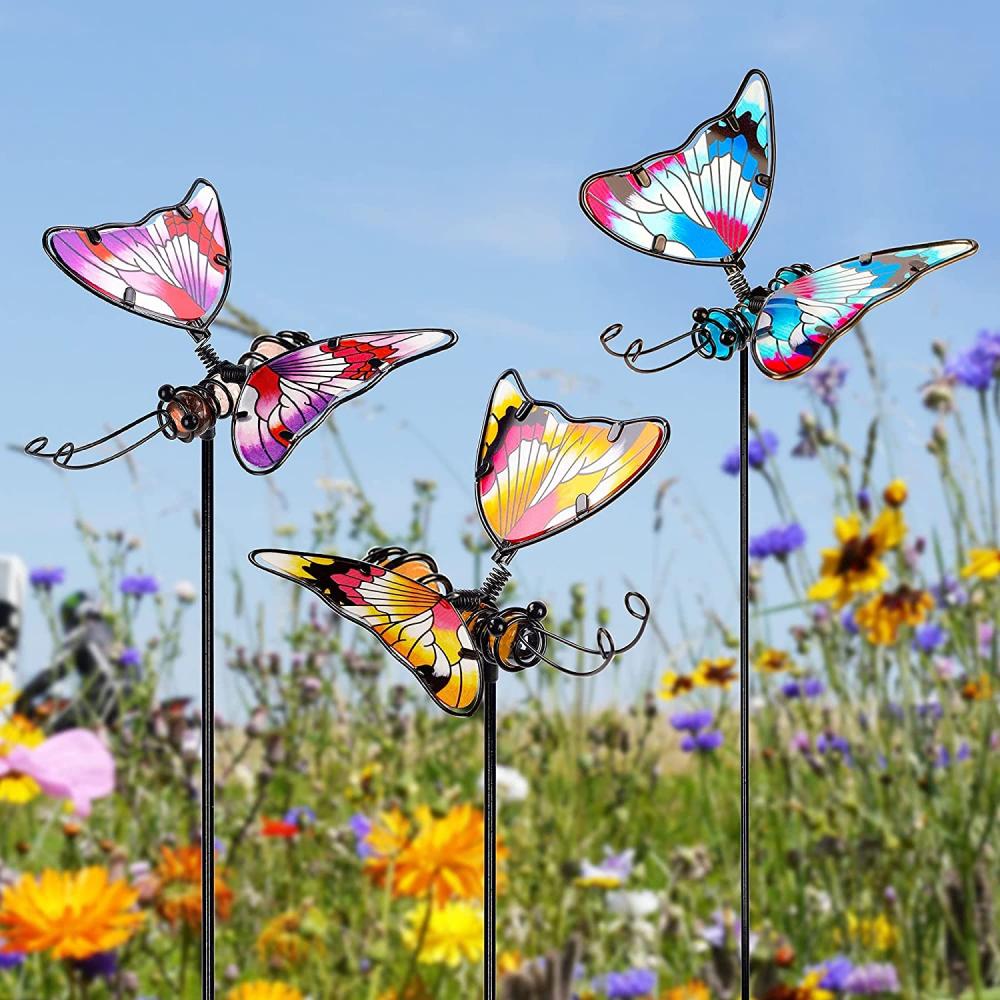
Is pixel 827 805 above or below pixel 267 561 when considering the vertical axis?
below

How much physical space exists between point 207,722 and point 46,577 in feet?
3.53

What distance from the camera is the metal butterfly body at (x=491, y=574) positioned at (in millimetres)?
486

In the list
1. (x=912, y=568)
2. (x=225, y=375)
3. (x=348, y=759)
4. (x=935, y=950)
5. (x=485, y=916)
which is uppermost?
(x=225, y=375)

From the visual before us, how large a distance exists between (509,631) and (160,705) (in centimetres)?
93

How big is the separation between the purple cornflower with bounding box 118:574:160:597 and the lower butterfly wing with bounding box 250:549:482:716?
1.01 metres

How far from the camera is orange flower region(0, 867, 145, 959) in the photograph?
84 cm

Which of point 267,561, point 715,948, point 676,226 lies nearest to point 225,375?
point 267,561

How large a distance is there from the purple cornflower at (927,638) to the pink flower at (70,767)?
770 mm

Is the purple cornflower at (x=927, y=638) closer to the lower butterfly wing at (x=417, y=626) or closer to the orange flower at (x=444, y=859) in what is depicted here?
the orange flower at (x=444, y=859)

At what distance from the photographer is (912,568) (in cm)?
127

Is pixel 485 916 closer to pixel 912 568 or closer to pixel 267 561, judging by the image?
pixel 267 561

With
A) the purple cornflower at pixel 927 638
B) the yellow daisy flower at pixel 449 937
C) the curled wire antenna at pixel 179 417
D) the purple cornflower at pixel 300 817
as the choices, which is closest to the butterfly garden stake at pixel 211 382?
the curled wire antenna at pixel 179 417

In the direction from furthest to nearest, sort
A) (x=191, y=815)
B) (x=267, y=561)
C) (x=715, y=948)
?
(x=191, y=815), (x=715, y=948), (x=267, y=561)

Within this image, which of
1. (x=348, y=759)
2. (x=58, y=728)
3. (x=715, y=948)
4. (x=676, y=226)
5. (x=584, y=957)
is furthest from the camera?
(x=58, y=728)
